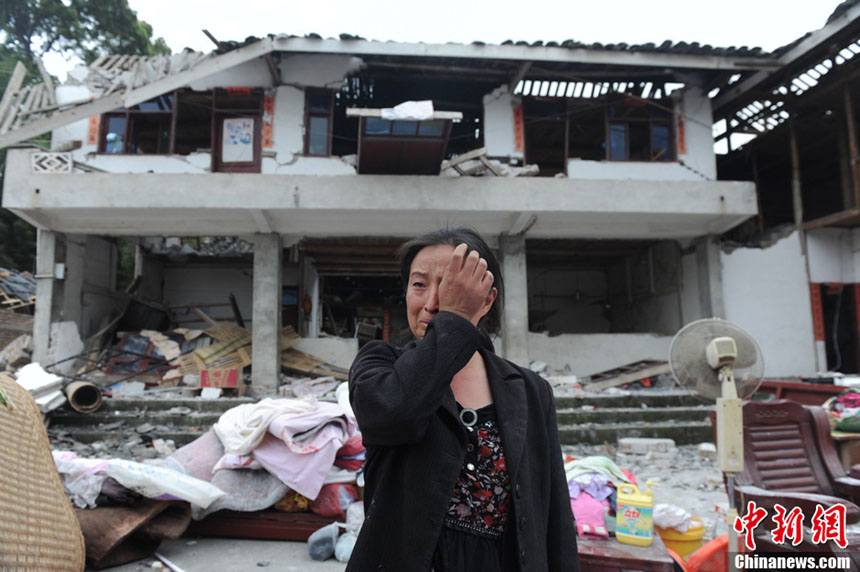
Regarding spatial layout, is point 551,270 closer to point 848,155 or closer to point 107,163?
point 848,155

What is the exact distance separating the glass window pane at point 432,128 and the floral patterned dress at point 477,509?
6.81 m

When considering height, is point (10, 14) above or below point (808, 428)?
above

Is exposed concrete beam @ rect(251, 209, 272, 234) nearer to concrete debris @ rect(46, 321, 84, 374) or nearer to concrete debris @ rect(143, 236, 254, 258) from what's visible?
concrete debris @ rect(143, 236, 254, 258)

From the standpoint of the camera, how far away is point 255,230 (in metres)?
9.32

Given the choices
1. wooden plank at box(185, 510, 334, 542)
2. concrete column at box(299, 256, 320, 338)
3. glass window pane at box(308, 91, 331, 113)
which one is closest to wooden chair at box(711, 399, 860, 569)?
wooden plank at box(185, 510, 334, 542)

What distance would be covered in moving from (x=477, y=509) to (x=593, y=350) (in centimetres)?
997

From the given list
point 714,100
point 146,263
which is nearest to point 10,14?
point 146,263

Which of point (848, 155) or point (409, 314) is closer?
point (409, 314)

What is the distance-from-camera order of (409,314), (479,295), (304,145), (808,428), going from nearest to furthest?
(479,295), (409,314), (808,428), (304,145)

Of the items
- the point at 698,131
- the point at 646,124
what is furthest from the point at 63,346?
the point at 698,131

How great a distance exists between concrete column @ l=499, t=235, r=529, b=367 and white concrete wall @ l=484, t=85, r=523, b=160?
6.98 feet

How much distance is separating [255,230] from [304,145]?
2095mm

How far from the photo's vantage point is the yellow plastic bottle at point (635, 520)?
2.64m

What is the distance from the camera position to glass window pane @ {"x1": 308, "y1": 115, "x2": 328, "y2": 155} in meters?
10.2
